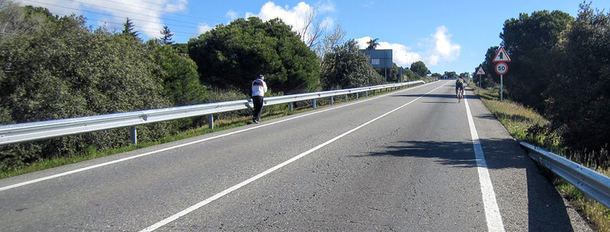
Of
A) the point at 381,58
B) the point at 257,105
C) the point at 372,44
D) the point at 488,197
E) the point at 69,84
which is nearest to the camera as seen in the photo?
the point at 488,197

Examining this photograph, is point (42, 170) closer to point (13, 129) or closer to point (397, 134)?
point (13, 129)

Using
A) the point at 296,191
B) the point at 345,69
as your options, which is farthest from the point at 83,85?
the point at 345,69

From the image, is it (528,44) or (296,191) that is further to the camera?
(528,44)

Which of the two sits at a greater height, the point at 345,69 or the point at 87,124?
the point at 345,69

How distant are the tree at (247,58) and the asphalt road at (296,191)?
18.7 m

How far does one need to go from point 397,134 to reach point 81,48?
33.5ft

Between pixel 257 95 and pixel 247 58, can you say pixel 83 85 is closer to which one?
pixel 257 95

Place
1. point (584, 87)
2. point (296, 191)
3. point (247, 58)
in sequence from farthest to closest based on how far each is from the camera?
point (247, 58), point (584, 87), point (296, 191)

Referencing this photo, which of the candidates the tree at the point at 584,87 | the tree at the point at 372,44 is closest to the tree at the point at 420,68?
the tree at the point at 372,44

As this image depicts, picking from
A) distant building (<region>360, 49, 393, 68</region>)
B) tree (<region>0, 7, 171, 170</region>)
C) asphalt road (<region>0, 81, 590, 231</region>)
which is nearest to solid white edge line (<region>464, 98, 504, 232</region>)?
asphalt road (<region>0, 81, 590, 231</region>)

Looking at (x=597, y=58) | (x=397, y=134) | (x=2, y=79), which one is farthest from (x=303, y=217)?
(x=2, y=79)

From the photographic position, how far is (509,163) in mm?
7688

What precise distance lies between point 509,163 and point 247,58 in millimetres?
22269

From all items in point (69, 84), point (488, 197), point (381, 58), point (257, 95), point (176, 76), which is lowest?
point (488, 197)
